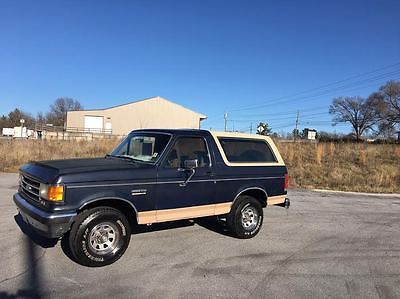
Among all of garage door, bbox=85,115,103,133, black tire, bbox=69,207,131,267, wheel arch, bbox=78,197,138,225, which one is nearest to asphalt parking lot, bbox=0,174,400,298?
black tire, bbox=69,207,131,267

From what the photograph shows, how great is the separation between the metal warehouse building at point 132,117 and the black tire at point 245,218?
217ft

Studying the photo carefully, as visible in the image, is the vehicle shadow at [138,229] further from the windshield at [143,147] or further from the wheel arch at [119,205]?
the windshield at [143,147]

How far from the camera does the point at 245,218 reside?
25.5 ft

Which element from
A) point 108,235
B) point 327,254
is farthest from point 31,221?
point 327,254

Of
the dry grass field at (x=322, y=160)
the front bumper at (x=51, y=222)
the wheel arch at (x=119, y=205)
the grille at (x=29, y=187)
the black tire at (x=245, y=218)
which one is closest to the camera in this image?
the front bumper at (x=51, y=222)

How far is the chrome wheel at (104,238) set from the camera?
227 inches

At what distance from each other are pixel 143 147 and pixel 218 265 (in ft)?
7.86

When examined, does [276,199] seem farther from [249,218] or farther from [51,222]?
[51,222]

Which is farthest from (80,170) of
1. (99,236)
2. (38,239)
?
(38,239)

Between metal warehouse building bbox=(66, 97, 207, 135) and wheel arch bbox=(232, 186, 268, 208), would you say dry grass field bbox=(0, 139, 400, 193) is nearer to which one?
wheel arch bbox=(232, 186, 268, 208)

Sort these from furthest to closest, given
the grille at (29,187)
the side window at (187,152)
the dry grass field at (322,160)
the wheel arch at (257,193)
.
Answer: the dry grass field at (322,160), the wheel arch at (257,193), the side window at (187,152), the grille at (29,187)

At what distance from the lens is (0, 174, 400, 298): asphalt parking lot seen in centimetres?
506

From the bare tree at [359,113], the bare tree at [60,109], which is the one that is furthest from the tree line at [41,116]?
the bare tree at [359,113]

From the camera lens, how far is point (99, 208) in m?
5.81
